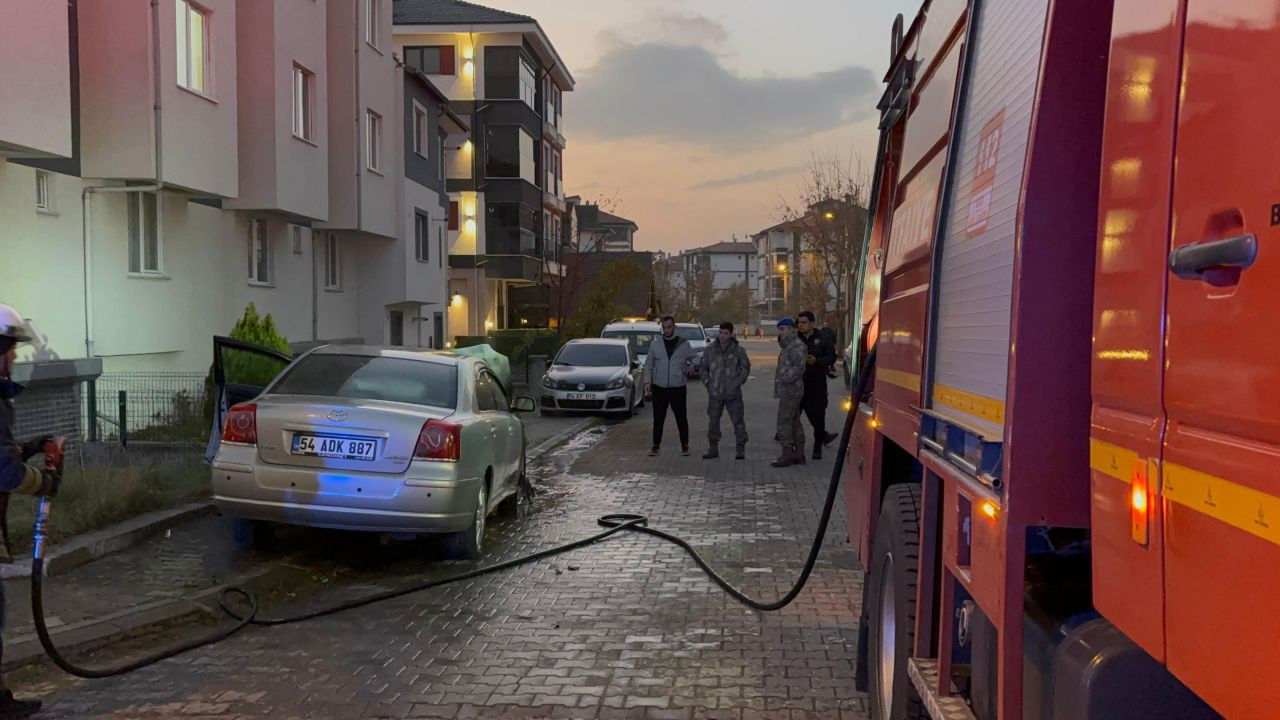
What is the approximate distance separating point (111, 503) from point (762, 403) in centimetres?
1796

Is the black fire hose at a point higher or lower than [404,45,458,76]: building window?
lower

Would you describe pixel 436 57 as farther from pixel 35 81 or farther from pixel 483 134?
pixel 35 81

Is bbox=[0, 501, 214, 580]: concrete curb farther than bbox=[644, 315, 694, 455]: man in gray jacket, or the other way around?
bbox=[644, 315, 694, 455]: man in gray jacket

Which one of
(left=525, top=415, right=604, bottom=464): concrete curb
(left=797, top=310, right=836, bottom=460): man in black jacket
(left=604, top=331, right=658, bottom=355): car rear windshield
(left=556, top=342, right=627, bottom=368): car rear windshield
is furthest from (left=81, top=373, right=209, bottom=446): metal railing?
(left=604, top=331, right=658, bottom=355): car rear windshield

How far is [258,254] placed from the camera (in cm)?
2044

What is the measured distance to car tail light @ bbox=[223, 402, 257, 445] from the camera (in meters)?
7.32

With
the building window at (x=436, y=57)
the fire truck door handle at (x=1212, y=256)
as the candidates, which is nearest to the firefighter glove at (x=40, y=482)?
the fire truck door handle at (x=1212, y=256)

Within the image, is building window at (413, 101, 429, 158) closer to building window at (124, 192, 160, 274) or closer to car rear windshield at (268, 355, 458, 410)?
building window at (124, 192, 160, 274)

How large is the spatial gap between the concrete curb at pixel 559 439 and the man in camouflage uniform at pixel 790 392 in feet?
10.4

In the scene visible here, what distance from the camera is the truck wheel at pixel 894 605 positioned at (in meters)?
3.50

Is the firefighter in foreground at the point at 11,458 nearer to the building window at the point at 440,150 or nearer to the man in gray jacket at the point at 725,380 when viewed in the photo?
the man in gray jacket at the point at 725,380

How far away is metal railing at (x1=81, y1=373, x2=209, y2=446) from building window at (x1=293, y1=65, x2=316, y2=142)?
778cm

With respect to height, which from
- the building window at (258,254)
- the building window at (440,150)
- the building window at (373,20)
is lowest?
the building window at (258,254)

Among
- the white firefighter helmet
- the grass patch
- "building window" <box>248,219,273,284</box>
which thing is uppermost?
"building window" <box>248,219,273,284</box>
